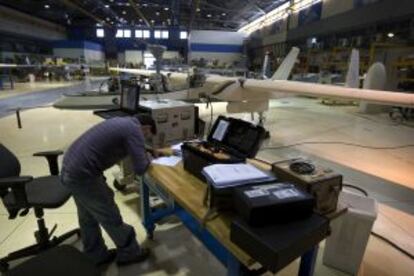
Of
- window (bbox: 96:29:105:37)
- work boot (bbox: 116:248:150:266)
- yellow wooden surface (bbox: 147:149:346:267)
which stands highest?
window (bbox: 96:29:105:37)

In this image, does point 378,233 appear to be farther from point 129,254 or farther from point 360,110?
point 360,110

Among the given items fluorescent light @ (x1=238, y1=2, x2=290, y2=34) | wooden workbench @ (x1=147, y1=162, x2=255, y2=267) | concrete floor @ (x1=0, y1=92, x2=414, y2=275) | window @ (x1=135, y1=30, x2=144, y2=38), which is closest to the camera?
wooden workbench @ (x1=147, y1=162, x2=255, y2=267)

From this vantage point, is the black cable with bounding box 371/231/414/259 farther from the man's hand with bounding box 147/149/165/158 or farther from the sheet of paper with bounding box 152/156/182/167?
the man's hand with bounding box 147/149/165/158

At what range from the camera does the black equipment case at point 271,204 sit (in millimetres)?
1076

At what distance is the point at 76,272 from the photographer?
1.25 metres

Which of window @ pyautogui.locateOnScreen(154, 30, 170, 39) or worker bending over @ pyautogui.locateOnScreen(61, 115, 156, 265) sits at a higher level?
window @ pyautogui.locateOnScreen(154, 30, 170, 39)

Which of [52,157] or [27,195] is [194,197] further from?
[52,157]

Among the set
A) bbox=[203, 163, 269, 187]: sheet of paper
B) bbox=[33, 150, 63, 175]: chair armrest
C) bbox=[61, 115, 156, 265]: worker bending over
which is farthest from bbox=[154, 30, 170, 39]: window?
bbox=[203, 163, 269, 187]: sheet of paper

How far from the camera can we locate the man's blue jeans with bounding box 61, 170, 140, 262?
5.94ft

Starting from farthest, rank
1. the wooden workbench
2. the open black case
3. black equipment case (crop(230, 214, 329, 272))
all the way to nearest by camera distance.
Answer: the open black case < the wooden workbench < black equipment case (crop(230, 214, 329, 272))

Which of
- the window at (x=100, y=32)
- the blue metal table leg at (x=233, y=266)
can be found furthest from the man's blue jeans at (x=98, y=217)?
the window at (x=100, y=32)

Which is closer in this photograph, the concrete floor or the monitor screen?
the concrete floor

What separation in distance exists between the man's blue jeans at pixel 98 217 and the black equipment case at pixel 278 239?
3.50 ft

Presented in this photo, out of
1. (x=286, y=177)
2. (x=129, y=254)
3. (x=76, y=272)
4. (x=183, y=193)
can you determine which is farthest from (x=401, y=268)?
(x=76, y=272)
